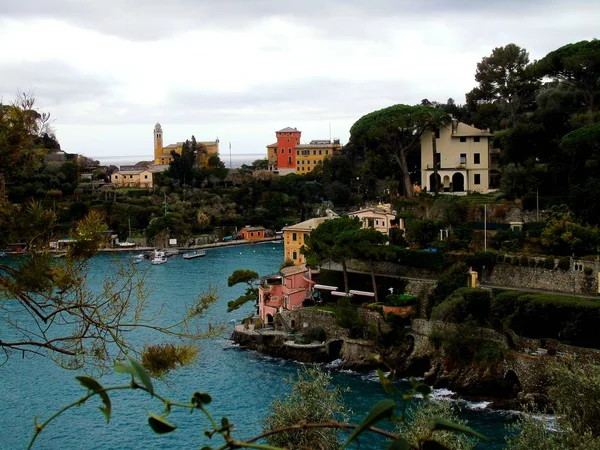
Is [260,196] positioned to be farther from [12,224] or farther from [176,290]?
[12,224]

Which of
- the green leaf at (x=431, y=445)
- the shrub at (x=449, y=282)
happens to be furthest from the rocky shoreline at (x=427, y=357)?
the green leaf at (x=431, y=445)

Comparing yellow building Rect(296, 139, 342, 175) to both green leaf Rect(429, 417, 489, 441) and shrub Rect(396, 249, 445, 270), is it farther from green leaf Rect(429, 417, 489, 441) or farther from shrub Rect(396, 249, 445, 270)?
green leaf Rect(429, 417, 489, 441)

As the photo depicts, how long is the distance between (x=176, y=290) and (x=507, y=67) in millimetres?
19578

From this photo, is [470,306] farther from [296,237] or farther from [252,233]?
[252,233]

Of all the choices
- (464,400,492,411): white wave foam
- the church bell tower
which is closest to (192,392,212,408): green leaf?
(464,400,492,411): white wave foam

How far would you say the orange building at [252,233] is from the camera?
60656 millimetres

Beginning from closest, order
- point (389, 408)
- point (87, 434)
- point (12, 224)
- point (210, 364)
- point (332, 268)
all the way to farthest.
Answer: point (389, 408) → point (12, 224) → point (87, 434) → point (210, 364) → point (332, 268)

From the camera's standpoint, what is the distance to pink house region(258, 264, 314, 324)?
29156 mm

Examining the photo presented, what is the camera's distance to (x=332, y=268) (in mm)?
30750

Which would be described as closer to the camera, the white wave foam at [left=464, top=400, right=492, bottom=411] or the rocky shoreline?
the white wave foam at [left=464, top=400, right=492, bottom=411]

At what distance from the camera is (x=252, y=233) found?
60812mm

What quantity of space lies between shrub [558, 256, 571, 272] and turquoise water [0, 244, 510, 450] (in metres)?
6.01

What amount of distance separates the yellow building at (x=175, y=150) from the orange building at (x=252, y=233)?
1849cm

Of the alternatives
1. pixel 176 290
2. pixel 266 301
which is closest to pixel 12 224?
pixel 266 301
